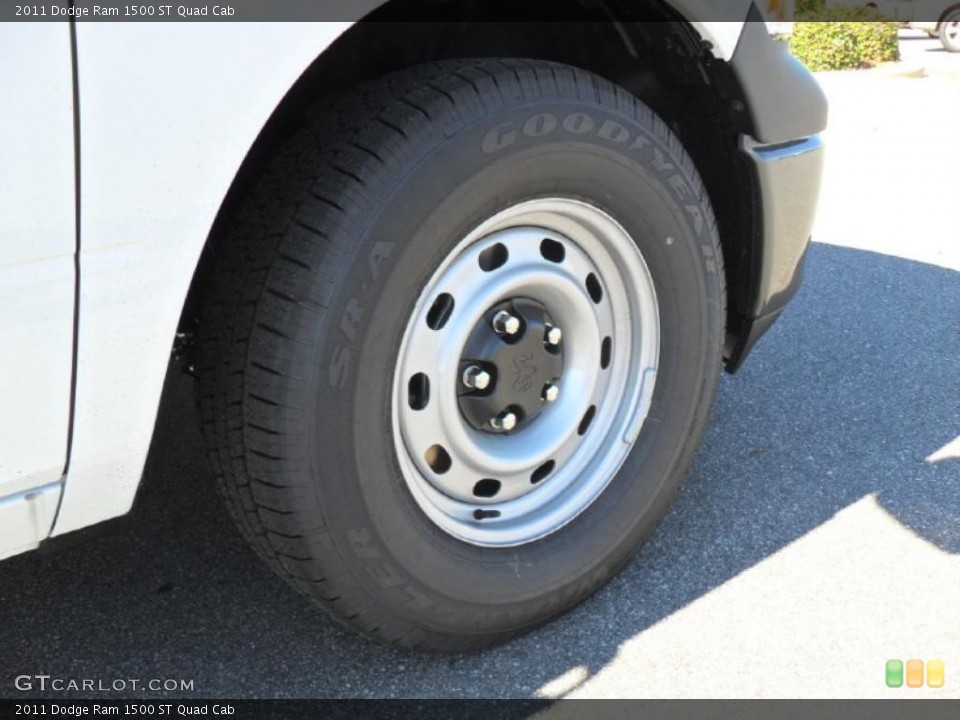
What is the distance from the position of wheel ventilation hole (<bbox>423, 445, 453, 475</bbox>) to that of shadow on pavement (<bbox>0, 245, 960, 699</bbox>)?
39 cm

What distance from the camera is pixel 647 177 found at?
207cm

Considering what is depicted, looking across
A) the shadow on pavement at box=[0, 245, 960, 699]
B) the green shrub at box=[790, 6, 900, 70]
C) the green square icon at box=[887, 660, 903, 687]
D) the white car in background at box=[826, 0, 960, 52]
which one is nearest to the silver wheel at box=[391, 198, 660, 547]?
the shadow on pavement at box=[0, 245, 960, 699]

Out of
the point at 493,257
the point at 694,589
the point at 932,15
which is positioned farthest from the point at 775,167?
the point at 932,15

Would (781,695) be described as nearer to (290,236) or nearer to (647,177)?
(647,177)

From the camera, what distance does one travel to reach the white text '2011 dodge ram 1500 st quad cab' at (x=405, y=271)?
1.43 meters

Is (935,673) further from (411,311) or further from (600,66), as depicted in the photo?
(600,66)

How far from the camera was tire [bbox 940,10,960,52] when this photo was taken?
1379 cm

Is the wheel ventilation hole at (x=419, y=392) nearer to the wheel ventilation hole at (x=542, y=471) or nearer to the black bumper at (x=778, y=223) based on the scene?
the wheel ventilation hole at (x=542, y=471)

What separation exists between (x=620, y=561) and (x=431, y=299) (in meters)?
0.77

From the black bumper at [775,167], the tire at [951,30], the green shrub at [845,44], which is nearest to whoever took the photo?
the black bumper at [775,167]

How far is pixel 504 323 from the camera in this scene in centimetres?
204

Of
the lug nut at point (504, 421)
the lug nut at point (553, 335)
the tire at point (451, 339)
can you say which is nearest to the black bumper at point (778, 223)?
the tire at point (451, 339)

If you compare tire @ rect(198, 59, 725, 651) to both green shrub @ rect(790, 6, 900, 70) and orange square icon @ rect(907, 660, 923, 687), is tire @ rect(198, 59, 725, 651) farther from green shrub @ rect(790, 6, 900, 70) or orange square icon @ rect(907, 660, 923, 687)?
green shrub @ rect(790, 6, 900, 70)

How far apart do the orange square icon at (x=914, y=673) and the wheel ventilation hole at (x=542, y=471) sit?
2.60 ft
